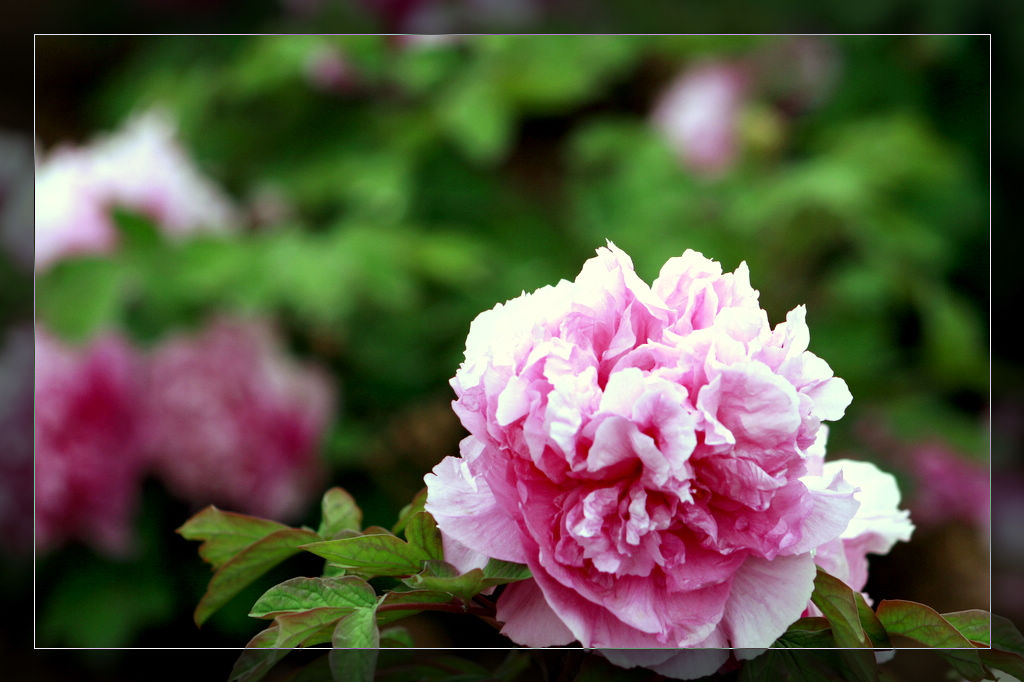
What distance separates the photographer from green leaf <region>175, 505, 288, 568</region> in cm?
30

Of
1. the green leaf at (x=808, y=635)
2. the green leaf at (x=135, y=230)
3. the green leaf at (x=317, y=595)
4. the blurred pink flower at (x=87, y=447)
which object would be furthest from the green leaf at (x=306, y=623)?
the green leaf at (x=135, y=230)

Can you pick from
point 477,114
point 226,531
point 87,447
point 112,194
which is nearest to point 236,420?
point 87,447

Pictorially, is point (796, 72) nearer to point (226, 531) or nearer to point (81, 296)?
point (81, 296)

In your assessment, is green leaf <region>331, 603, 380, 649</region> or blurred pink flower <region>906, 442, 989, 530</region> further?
blurred pink flower <region>906, 442, 989, 530</region>

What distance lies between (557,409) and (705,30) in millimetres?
945

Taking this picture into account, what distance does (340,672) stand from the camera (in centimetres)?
27

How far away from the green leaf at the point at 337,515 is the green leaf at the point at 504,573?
0.07 m

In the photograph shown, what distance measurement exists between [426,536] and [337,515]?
55 millimetres

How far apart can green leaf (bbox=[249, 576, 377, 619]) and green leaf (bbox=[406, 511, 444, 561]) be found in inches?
0.6

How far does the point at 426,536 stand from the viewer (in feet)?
0.85

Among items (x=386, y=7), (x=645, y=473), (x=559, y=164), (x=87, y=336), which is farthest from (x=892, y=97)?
(x=645, y=473)

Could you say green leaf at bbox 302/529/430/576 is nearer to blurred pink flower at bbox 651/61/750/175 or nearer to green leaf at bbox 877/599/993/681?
green leaf at bbox 877/599/993/681

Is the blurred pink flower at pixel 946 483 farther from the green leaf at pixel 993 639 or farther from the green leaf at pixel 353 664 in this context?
the green leaf at pixel 353 664

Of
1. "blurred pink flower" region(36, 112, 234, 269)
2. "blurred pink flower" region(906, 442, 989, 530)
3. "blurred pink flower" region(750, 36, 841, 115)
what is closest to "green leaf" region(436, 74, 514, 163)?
"blurred pink flower" region(36, 112, 234, 269)
